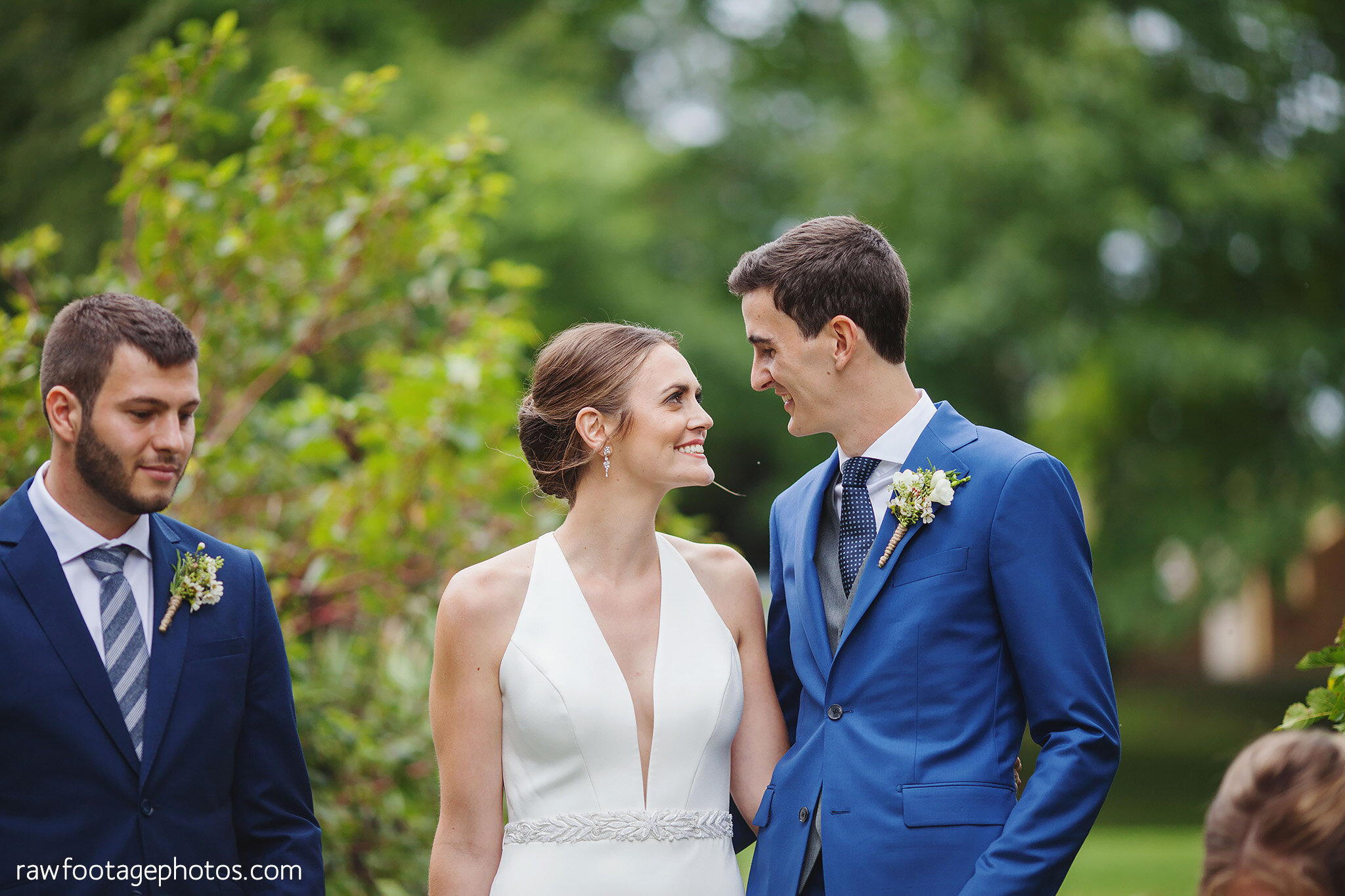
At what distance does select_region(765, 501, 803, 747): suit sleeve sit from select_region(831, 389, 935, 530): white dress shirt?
1.39ft

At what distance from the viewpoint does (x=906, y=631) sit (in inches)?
124

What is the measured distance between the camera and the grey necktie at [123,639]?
3.03 metres

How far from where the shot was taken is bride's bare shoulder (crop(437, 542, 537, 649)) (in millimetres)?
3553

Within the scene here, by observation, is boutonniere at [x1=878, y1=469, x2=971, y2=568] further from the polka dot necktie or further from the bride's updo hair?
the bride's updo hair

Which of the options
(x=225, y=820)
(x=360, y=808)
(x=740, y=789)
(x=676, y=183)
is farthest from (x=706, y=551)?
(x=676, y=183)

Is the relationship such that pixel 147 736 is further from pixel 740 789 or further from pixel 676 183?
pixel 676 183

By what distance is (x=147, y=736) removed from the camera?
9.77ft

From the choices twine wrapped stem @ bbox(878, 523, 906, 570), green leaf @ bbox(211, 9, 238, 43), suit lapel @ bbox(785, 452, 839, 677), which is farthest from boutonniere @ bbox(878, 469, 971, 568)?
green leaf @ bbox(211, 9, 238, 43)

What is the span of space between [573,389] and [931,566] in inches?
47.6

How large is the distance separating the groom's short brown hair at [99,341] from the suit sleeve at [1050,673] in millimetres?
2118

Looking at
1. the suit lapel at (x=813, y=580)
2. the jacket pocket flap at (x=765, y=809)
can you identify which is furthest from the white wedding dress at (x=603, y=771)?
the suit lapel at (x=813, y=580)

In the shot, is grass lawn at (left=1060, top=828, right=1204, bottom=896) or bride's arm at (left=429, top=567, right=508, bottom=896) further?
grass lawn at (left=1060, top=828, right=1204, bottom=896)

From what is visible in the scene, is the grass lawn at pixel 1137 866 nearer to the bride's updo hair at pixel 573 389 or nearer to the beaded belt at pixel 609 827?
the beaded belt at pixel 609 827

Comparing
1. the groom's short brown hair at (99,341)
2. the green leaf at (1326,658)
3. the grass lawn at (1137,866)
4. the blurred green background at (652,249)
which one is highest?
the groom's short brown hair at (99,341)
